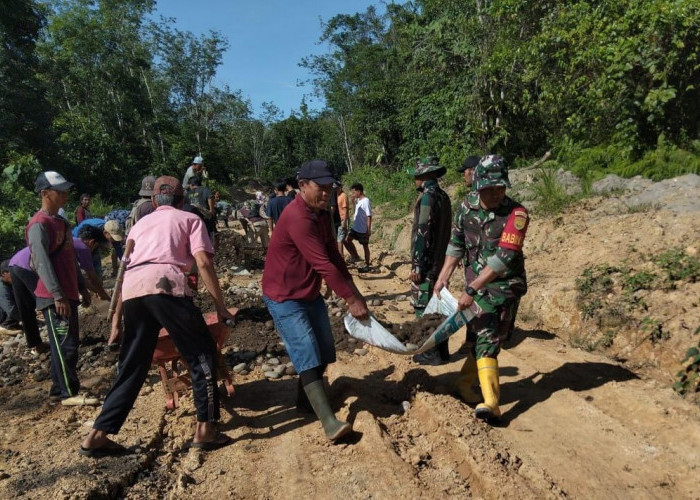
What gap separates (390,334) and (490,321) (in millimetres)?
758

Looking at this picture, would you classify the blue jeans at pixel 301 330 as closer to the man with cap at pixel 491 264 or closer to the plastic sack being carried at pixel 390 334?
the plastic sack being carried at pixel 390 334

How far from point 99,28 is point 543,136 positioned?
26.2 metres

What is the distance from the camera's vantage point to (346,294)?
11.2 ft

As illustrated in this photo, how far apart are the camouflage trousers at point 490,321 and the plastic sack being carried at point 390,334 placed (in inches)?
3.3

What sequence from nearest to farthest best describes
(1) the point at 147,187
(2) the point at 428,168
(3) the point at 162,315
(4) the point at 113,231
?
1. (3) the point at 162,315
2. (2) the point at 428,168
3. (1) the point at 147,187
4. (4) the point at 113,231

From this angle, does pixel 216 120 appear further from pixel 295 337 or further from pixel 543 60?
pixel 295 337

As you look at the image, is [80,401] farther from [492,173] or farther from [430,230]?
[492,173]

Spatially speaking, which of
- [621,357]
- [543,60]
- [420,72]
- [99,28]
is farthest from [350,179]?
[621,357]

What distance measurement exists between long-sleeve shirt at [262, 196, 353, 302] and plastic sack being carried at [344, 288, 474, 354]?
32cm

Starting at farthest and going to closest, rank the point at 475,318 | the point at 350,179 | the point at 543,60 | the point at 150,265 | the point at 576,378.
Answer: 1. the point at 350,179
2. the point at 543,60
3. the point at 576,378
4. the point at 475,318
5. the point at 150,265

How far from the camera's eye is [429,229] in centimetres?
497

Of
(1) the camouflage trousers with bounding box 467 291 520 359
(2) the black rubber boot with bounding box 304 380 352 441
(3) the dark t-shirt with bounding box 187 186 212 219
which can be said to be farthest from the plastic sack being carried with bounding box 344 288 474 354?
(3) the dark t-shirt with bounding box 187 186 212 219

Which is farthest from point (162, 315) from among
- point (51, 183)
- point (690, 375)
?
point (690, 375)

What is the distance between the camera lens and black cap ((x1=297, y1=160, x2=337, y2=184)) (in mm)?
3375
